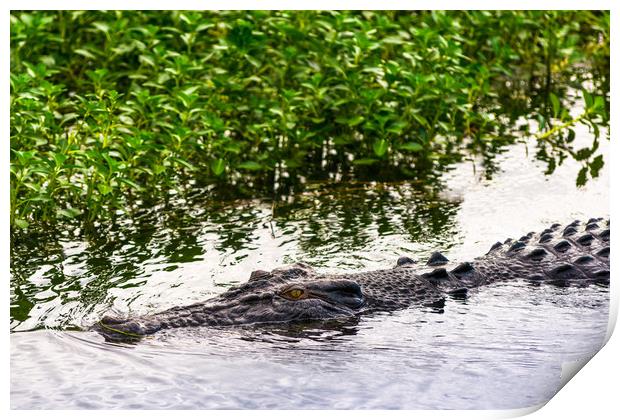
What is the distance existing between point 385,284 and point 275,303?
0.63 metres

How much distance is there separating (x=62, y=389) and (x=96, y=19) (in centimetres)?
485

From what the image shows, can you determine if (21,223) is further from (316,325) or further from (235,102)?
(235,102)

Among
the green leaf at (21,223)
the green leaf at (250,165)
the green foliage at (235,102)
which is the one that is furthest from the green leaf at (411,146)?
the green leaf at (21,223)

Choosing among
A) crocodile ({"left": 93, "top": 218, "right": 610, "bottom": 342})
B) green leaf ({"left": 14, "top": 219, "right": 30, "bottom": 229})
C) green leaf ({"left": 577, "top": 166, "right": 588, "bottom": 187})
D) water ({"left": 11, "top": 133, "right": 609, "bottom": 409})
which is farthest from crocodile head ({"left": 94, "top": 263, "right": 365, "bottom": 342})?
green leaf ({"left": 577, "top": 166, "right": 588, "bottom": 187})

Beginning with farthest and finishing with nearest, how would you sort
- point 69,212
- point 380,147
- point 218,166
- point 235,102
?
point 235,102 < point 380,147 < point 218,166 < point 69,212

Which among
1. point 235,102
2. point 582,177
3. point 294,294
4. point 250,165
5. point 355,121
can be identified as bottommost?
point 294,294

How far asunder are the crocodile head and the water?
104mm

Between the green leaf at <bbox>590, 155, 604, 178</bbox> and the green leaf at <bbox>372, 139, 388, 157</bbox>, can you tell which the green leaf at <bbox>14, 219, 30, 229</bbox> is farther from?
the green leaf at <bbox>590, 155, 604, 178</bbox>

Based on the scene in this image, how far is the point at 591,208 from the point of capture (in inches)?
288

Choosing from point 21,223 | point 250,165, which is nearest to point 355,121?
point 250,165

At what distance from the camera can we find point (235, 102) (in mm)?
7824

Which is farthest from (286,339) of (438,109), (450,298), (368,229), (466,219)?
(438,109)

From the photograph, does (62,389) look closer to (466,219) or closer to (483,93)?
(466,219)

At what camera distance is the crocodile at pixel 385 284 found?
5332mm
